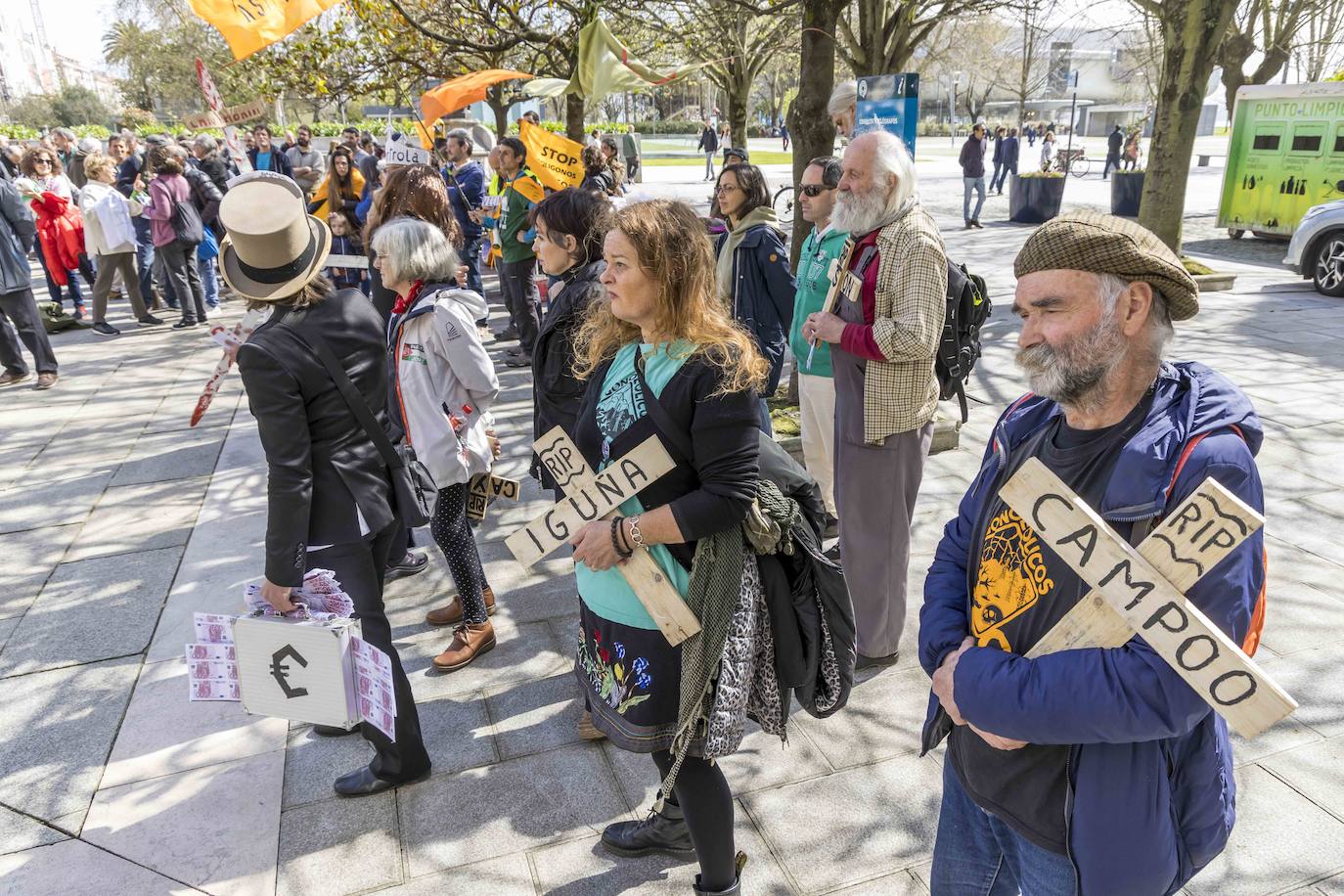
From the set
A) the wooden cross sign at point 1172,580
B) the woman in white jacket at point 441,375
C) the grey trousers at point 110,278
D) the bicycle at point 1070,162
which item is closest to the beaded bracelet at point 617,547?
the wooden cross sign at point 1172,580

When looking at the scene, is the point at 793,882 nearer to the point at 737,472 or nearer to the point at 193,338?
the point at 737,472

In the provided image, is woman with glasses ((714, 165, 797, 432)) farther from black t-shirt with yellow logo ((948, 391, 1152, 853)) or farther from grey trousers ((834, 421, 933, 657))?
black t-shirt with yellow logo ((948, 391, 1152, 853))

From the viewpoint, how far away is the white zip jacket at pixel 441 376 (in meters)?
3.51

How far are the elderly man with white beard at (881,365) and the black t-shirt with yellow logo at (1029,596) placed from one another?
1518 millimetres

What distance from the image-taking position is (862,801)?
2.89 metres

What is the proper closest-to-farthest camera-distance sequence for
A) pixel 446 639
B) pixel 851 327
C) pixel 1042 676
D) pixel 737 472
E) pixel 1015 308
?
pixel 1042 676, pixel 1015 308, pixel 737 472, pixel 851 327, pixel 446 639

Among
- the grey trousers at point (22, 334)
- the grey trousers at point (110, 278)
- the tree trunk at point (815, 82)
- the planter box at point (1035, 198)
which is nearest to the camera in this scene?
the tree trunk at point (815, 82)

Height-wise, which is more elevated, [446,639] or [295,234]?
[295,234]

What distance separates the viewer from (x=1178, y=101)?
9.57 meters

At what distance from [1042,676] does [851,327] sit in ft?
6.54

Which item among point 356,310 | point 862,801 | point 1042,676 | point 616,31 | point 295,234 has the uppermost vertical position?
point 616,31

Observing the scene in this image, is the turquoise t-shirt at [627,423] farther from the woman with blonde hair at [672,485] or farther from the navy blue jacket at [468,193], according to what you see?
the navy blue jacket at [468,193]

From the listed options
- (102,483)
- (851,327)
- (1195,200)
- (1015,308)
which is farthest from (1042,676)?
(1195,200)

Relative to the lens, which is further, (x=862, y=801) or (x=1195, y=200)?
(x=1195, y=200)
